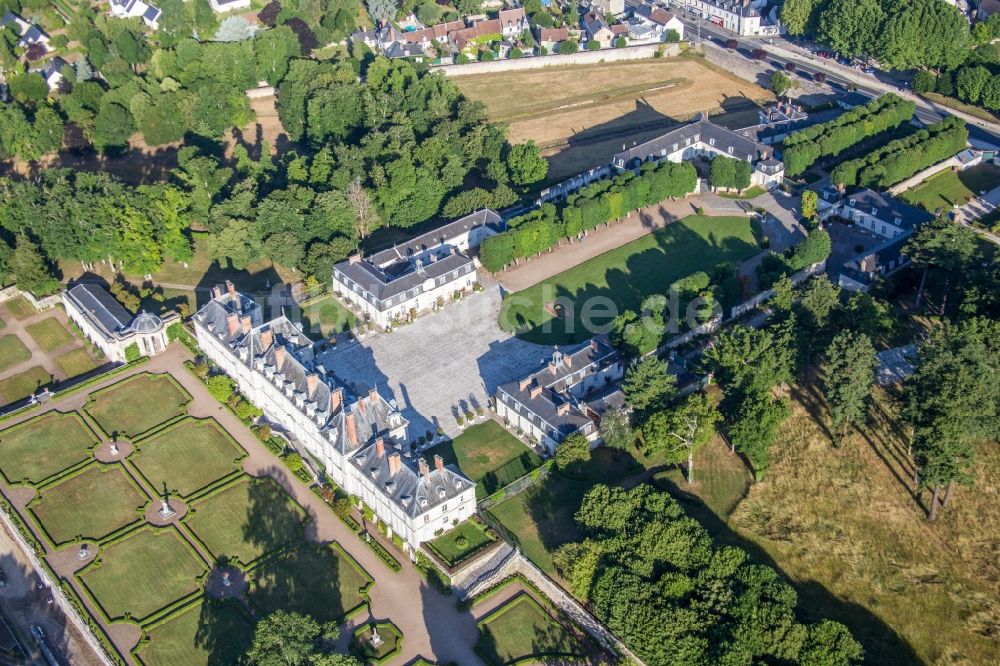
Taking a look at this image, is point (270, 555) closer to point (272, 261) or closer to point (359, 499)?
point (359, 499)

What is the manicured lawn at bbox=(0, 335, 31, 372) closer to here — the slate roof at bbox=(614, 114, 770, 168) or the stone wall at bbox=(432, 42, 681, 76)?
the slate roof at bbox=(614, 114, 770, 168)

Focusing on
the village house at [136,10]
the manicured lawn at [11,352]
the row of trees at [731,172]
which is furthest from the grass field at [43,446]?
the village house at [136,10]

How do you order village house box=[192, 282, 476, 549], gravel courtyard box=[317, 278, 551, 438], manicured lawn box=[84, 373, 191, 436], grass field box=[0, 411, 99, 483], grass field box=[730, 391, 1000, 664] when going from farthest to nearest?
1. gravel courtyard box=[317, 278, 551, 438]
2. manicured lawn box=[84, 373, 191, 436]
3. grass field box=[0, 411, 99, 483]
4. village house box=[192, 282, 476, 549]
5. grass field box=[730, 391, 1000, 664]

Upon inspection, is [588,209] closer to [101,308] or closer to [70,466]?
[101,308]

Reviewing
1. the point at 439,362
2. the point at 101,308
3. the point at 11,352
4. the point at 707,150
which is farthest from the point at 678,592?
the point at 707,150

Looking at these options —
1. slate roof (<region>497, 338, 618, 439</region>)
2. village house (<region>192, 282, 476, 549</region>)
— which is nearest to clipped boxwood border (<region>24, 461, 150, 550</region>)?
village house (<region>192, 282, 476, 549</region>)

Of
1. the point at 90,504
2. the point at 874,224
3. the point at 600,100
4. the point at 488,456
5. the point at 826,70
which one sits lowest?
the point at 90,504

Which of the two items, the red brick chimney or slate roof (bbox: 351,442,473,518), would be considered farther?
the red brick chimney
